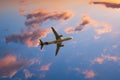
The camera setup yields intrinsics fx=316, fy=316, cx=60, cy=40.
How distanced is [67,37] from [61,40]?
8.23 feet

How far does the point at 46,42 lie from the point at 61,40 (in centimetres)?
519

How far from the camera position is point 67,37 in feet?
359

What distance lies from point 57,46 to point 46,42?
4.69 m

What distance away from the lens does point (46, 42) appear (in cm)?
10819

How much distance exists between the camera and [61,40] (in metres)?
108

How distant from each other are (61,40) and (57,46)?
330 cm

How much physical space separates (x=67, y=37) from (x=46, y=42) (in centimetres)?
753
